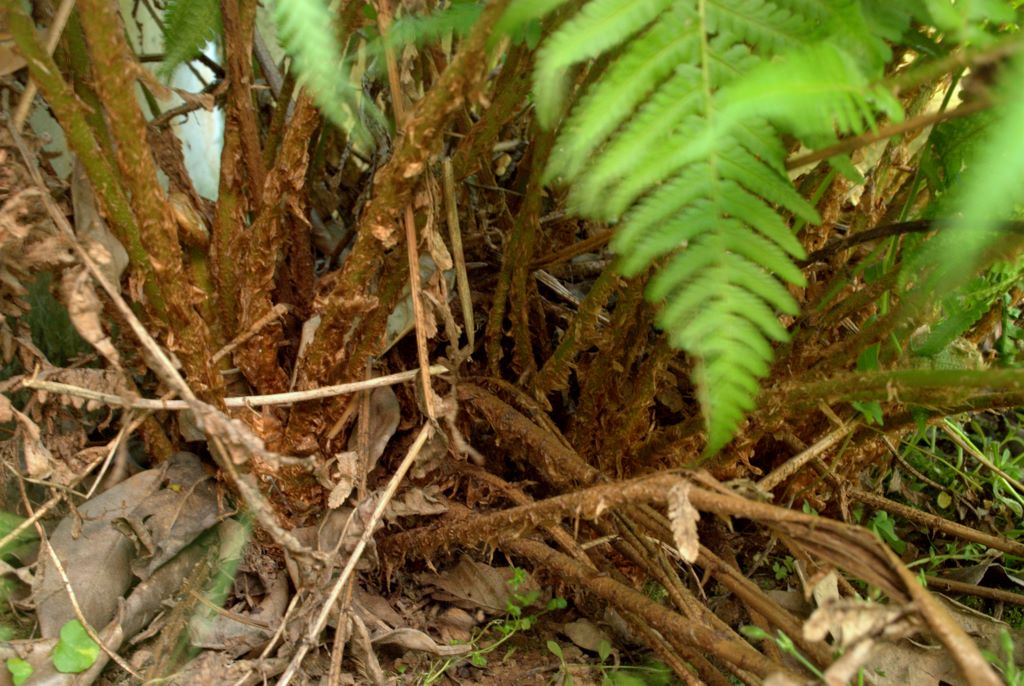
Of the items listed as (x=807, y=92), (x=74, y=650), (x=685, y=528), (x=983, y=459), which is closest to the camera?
(x=807, y=92)

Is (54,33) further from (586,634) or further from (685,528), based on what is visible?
(586,634)

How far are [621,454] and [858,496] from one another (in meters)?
0.38

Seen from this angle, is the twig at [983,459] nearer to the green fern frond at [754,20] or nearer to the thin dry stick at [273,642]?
the green fern frond at [754,20]

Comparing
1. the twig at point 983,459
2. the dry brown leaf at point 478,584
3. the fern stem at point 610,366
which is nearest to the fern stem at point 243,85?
the fern stem at point 610,366

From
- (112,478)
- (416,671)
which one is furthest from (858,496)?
(112,478)

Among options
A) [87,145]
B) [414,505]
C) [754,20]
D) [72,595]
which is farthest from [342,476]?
[754,20]

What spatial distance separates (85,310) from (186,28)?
1.13 feet

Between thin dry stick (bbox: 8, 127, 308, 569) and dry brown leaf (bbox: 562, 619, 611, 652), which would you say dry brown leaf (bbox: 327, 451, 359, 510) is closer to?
thin dry stick (bbox: 8, 127, 308, 569)

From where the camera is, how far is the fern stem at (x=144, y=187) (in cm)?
65

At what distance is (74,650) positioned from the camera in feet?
2.58

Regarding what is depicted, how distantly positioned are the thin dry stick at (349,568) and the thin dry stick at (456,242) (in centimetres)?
17

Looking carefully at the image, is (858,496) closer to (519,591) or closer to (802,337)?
(802,337)

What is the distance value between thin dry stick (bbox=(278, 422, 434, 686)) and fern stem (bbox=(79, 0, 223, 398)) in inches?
9.2

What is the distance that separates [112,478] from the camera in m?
0.93
